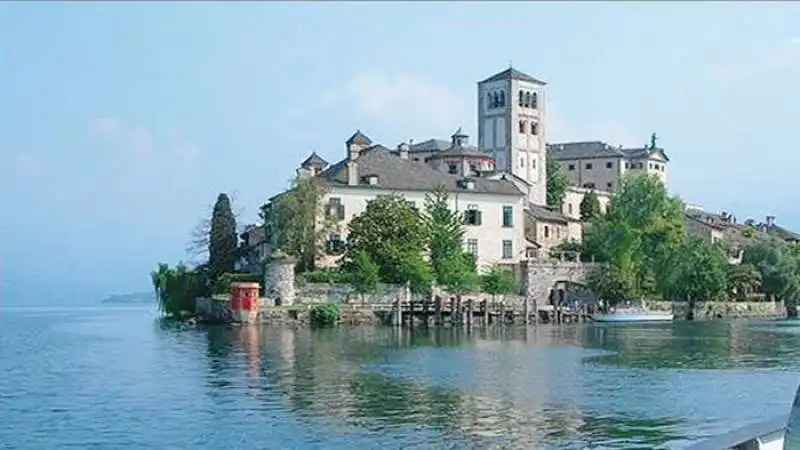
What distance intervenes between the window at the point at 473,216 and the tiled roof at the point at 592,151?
1804 inches

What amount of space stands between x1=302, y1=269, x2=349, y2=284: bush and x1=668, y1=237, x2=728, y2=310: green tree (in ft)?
80.0

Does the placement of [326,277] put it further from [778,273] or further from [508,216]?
[778,273]

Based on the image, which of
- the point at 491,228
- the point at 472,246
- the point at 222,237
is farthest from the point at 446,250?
the point at 222,237

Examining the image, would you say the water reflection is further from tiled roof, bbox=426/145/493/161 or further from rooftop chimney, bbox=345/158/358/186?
tiled roof, bbox=426/145/493/161

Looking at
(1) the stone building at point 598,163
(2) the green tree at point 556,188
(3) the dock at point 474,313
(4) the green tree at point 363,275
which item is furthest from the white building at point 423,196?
(1) the stone building at point 598,163

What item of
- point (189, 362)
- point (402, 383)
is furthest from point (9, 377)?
point (402, 383)

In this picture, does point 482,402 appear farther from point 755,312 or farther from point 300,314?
point 755,312

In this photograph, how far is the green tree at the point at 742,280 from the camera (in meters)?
78.6

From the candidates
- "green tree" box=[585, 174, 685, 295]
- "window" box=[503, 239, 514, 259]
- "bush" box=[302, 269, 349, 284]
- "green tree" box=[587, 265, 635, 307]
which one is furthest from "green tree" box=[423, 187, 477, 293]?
"green tree" box=[585, 174, 685, 295]

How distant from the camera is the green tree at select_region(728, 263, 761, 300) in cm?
7856

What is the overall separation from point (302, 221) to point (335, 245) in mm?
2979

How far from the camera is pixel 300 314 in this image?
5716cm

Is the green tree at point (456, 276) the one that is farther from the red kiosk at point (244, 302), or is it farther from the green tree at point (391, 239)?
the red kiosk at point (244, 302)

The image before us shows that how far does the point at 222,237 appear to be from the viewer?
230ft
